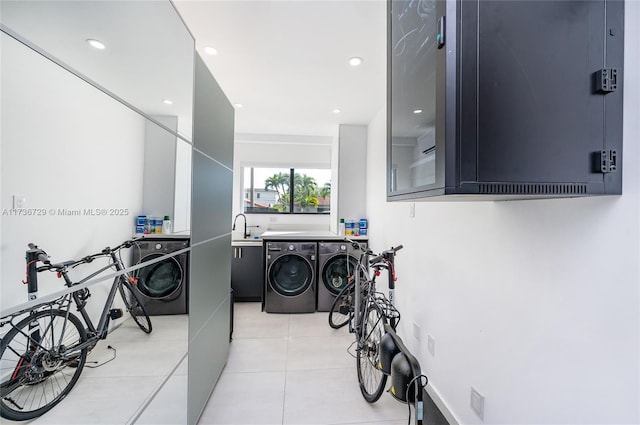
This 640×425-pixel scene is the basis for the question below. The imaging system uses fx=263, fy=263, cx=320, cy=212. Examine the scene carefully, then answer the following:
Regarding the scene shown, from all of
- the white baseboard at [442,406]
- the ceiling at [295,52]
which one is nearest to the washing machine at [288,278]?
the ceiling at [295,52]

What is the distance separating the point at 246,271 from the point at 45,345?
3.25 metres

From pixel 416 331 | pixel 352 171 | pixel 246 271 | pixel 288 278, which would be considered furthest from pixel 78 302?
pixel 352 171

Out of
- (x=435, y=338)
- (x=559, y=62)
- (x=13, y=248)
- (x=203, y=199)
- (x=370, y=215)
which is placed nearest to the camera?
(x=13, y=248)

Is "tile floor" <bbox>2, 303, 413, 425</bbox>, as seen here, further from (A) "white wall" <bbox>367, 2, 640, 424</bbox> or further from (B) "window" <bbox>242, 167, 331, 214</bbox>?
(B) "window" <bbox>242, 167, 331, 214</bbox>

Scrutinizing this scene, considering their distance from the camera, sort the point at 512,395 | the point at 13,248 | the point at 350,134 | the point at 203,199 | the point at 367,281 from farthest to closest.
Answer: the point at 350,134 < the point at 367,281 < the point at 203,199 < the point at 512,395 < the point at 13,248

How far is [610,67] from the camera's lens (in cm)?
74

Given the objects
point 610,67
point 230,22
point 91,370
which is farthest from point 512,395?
point 230,22

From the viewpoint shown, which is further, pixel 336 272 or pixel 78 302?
pixel 336 272

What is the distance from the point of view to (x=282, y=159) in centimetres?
496

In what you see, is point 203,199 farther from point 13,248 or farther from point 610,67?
point 610,67

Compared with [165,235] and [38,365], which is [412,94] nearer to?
[165,235]

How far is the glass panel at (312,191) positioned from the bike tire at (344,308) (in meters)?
2.21

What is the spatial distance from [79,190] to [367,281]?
6.61 ft

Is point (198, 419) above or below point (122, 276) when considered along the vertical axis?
below
